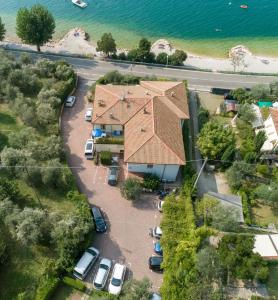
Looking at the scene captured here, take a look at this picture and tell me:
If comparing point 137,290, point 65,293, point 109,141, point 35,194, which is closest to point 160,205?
point 109,141

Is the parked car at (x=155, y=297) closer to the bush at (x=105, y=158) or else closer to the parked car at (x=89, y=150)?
the bush at (x=105, y=158)

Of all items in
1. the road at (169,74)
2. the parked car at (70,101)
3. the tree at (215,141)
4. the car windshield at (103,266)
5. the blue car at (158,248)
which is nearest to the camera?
the car windshield at (103,266)

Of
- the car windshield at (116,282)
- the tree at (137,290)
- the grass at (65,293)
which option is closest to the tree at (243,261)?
the tree at (137,290)

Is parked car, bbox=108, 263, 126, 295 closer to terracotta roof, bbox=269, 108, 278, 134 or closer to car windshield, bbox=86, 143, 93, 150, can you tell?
car windshield, bbox=86, 143, 93, 150

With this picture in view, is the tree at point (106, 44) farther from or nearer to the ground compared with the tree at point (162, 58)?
farther from the ground

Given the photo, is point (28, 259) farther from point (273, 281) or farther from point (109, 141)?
point (273, 281)

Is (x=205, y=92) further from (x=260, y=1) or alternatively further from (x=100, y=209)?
(x=260, y=1)

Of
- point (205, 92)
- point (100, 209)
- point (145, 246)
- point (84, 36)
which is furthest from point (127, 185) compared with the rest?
point (84, 36)
